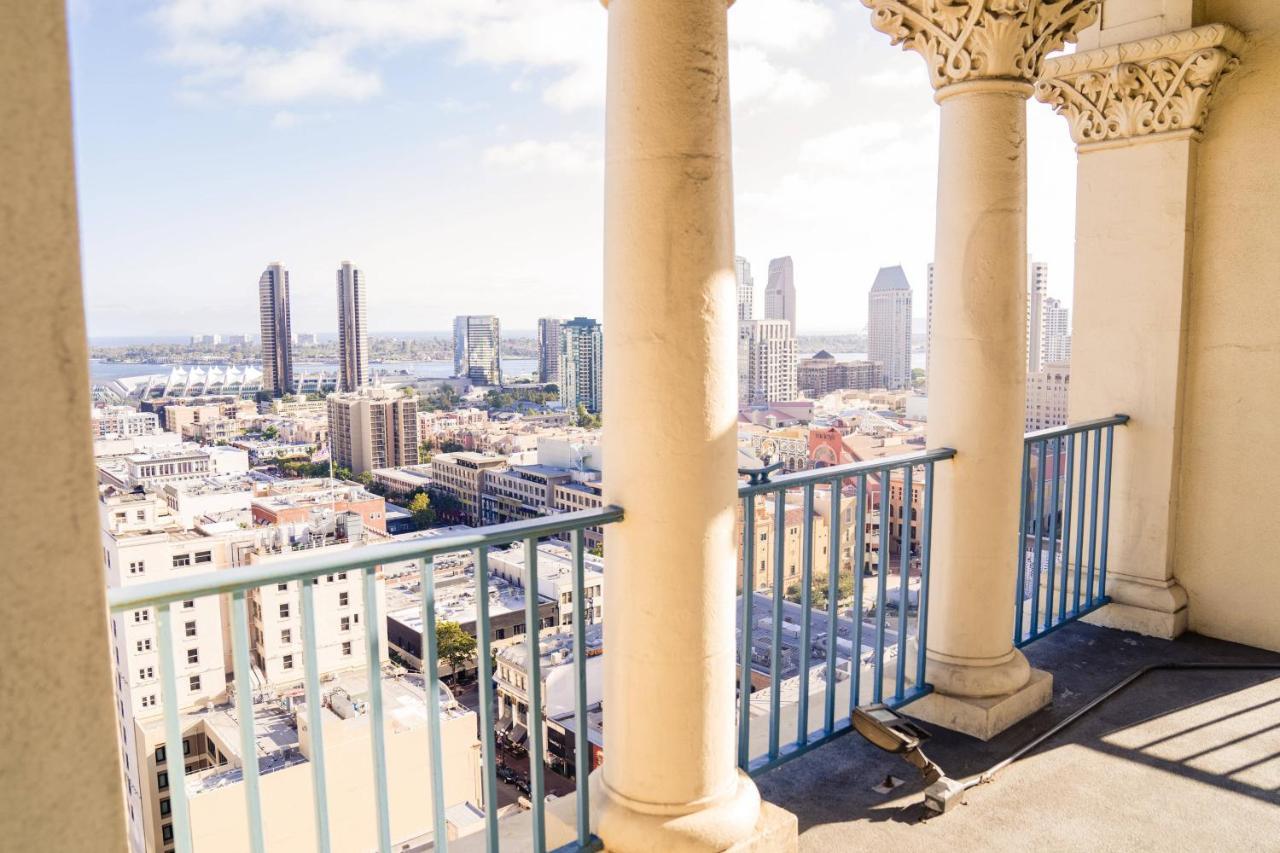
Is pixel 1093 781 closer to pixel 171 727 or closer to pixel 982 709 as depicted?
pixel 982 709

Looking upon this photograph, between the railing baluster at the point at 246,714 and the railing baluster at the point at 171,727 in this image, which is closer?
the railing baluster at the point at 171,727

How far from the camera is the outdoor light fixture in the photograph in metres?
3.28

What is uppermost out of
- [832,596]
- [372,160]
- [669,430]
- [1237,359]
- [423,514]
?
[372,160]

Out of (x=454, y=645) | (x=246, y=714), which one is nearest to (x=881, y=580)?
(x=454, y=645)

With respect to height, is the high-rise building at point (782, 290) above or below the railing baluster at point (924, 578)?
above

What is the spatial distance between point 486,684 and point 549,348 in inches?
246

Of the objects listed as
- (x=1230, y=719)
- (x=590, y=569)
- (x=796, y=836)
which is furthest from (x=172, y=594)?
(x=1230, y=719)

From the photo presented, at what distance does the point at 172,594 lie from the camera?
1.80 m

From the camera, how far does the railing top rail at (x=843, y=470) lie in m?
3.07

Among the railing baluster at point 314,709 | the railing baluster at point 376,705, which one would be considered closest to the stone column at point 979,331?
the railing baluster at point 376,705

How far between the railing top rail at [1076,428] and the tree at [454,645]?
2915 mm

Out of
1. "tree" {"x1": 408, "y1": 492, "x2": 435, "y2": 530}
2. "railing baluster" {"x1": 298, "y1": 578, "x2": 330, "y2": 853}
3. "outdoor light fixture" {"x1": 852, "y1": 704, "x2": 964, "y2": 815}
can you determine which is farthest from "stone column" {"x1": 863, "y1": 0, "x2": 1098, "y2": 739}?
"tree" {"x1": 408, "y1": 492, "x2": 435, "y2": 530}

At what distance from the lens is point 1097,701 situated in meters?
4.22

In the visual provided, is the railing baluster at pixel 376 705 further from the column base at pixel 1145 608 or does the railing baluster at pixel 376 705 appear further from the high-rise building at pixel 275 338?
the high-rise building at pixel 275 338
